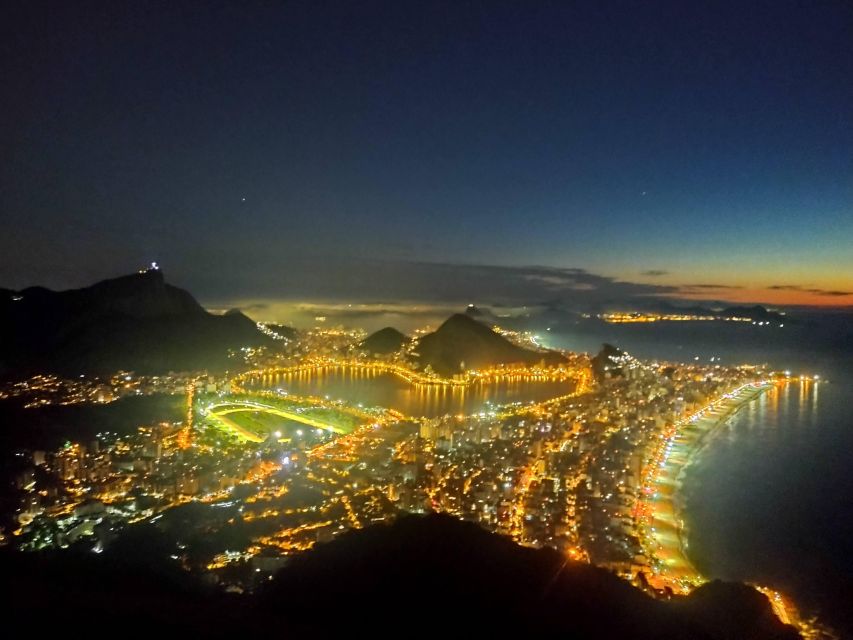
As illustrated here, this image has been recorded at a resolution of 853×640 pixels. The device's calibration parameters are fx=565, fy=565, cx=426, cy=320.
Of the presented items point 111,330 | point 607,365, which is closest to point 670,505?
point 607,365

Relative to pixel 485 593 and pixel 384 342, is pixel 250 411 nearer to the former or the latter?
pixel 485 593

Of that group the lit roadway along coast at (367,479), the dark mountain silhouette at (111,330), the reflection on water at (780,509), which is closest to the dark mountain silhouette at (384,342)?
the dark mountain silhouette at (111,330)

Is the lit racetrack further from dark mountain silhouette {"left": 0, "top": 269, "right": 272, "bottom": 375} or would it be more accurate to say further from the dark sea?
the dark sea

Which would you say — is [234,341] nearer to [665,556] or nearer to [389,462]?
[389,462]

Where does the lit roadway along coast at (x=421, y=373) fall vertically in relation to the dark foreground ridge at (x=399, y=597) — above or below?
below

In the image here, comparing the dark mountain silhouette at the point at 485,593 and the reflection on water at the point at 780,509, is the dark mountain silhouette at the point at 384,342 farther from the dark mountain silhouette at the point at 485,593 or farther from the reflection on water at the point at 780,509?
the dark mountain silhouette at the point at 485,593

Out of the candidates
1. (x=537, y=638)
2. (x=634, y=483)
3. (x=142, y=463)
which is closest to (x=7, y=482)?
(x=142, y=463)

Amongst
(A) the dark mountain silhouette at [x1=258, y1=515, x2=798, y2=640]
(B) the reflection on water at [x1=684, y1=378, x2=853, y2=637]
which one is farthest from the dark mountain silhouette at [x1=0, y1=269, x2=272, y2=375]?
(B) the reflection on water at [x1=684, y1=378, x2=853, y2=637]
